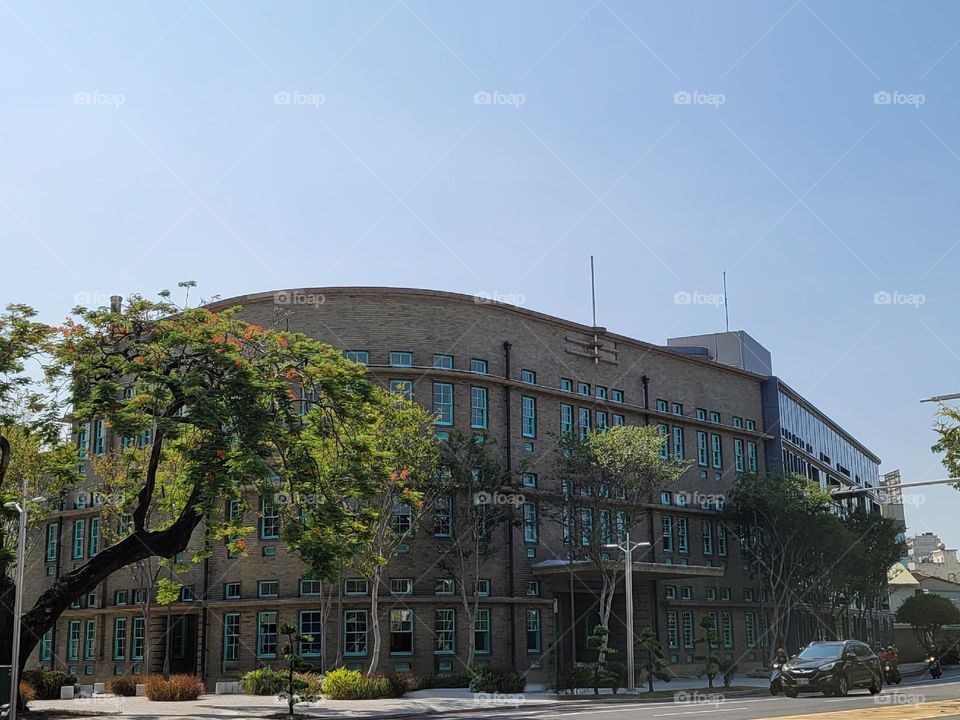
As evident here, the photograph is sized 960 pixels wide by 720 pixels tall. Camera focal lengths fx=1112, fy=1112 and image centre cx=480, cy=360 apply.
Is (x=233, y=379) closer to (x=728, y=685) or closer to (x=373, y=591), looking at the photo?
(x=373, y=591)

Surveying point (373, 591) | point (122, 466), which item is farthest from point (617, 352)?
Answer: point (122, 466)

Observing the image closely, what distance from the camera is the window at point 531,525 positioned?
47.3 m

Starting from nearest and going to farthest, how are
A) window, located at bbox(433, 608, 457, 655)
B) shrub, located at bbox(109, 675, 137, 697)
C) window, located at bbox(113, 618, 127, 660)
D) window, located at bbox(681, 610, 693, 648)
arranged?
shrub, located at bbox(109, 675, 137, 697)
window, located at bbox(433, 608, 457, 655)
window, located at bbox(113, 618, 127, 660)
window, located at bbox(681, 610, 693, 648)

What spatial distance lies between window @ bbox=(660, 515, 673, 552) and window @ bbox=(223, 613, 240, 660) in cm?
2180

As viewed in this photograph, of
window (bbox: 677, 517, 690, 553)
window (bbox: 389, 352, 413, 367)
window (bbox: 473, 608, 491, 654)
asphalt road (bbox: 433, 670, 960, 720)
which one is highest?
window (bbox: 389, 352, 413, 367)

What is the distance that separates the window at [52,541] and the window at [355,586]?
18507 millimetres

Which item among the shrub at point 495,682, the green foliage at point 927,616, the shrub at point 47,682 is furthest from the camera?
the green foliage at point 927,616

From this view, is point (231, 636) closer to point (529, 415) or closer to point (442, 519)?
point (442, 519)

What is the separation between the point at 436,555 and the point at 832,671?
17341 mm

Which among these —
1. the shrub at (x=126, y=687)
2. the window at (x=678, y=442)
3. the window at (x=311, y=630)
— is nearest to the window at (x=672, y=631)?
the window at (x=678, y=442)

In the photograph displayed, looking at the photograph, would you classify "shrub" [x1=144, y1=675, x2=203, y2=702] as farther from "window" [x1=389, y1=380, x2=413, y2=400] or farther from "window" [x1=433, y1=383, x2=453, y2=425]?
"window" [x1=433, y1=383, x2=453, y2=425]

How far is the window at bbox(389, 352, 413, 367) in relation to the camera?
45.1m

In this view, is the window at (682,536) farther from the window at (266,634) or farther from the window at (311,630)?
the window at (266,634)

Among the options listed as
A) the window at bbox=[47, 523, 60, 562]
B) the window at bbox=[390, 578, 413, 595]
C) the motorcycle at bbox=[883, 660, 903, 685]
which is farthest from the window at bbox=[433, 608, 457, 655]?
the window at bbox=[47, 523, 60, 562]
